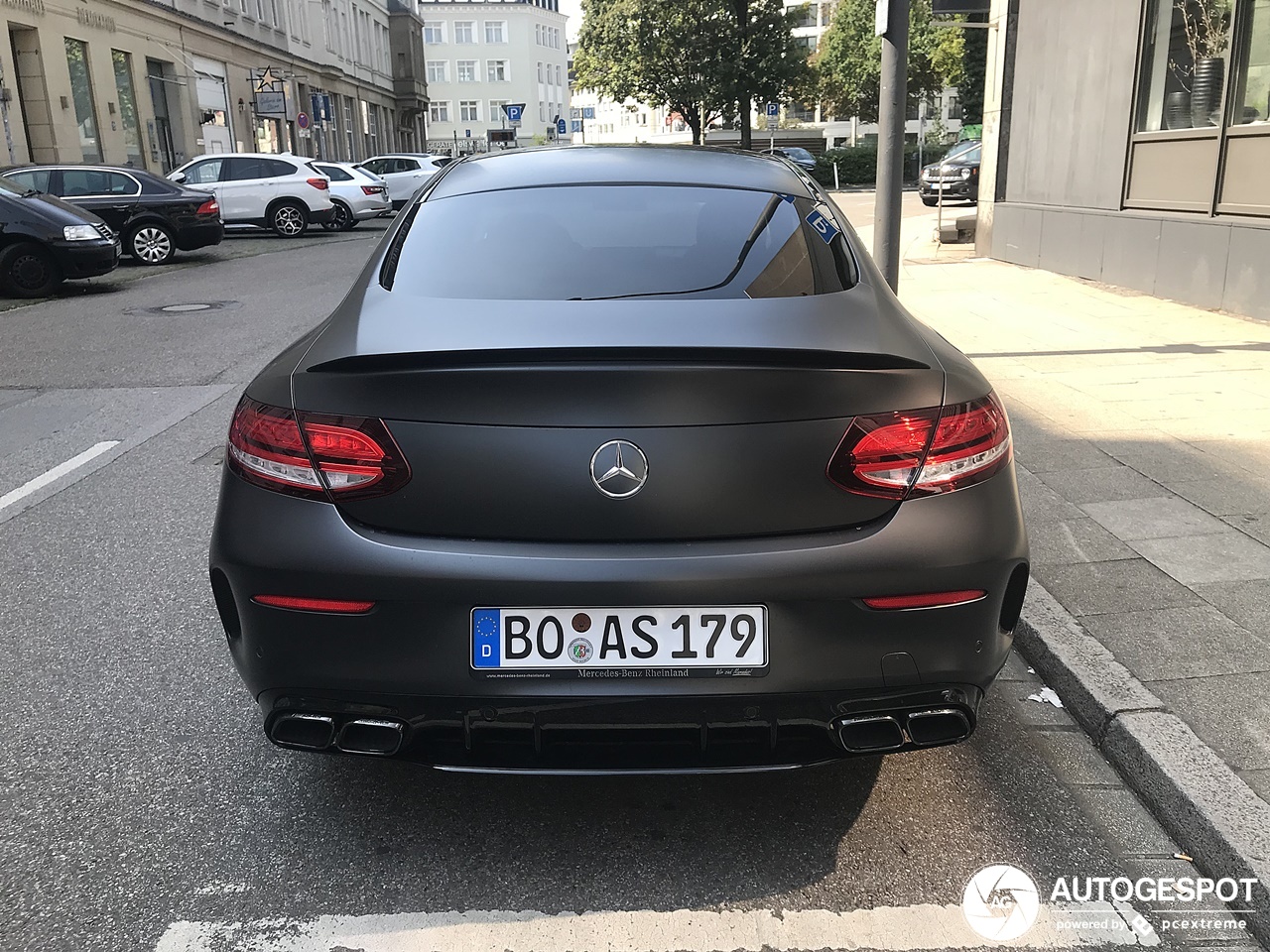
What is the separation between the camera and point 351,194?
25891mm

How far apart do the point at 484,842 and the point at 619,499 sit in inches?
39.1

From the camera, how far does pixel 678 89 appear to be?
56.0 metres

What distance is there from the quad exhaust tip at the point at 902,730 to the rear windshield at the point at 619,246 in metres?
1.02

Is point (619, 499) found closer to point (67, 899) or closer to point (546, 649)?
point (546, 649)

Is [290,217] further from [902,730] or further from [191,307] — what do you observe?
[902,730]

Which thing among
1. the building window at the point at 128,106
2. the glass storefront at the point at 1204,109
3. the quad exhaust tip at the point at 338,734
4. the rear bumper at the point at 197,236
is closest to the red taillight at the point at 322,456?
the quad exhaust tip at the point at 338,734

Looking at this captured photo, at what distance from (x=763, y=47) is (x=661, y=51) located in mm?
5180

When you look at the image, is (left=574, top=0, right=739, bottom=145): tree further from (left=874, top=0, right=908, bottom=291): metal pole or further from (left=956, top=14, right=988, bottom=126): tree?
(left=874, top=0, right=908, bottom=291): metal pole

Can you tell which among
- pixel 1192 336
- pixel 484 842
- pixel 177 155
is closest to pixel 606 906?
pixel 484 842

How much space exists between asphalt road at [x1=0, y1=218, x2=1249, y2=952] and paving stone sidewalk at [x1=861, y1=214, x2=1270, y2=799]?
1.42 feet

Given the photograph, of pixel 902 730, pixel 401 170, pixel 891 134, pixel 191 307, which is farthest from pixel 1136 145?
pixel 401 170

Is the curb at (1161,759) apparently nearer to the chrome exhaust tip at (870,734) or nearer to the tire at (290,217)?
the chrome exhaust tip at (870,734)

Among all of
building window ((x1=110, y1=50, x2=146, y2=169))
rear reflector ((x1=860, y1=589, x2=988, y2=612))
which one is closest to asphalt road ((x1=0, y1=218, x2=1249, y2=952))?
rear reflector ((x1=860, y1=589, x2=988, y2=612))

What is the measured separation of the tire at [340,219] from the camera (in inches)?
976
